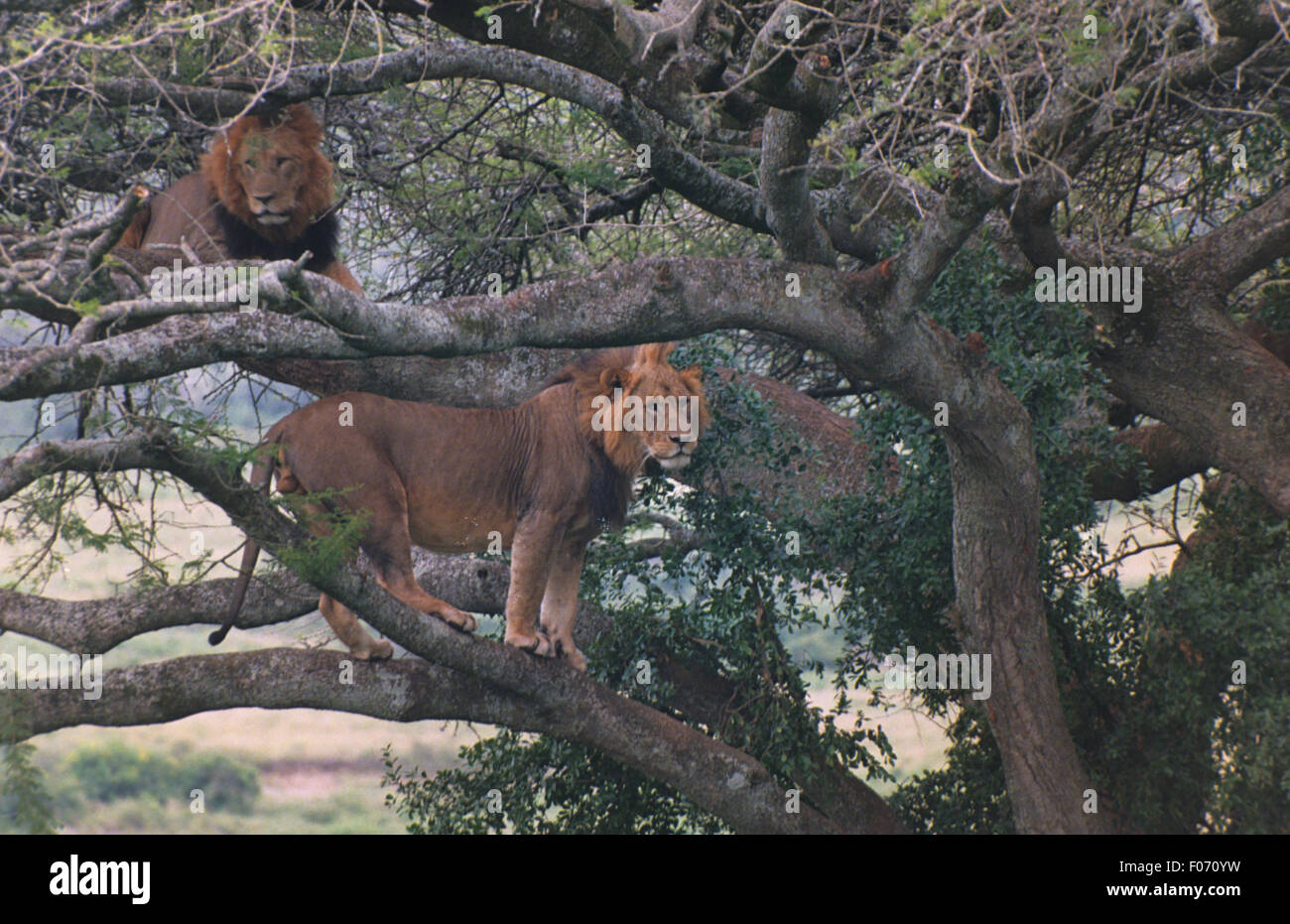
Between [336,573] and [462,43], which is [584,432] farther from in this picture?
[462,43]

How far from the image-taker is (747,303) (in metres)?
5.45

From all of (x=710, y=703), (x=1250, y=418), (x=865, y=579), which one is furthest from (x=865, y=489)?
(x=1250, y=418)

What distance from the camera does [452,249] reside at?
865 cm

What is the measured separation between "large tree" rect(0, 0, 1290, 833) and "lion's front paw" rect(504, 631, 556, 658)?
0.39ft

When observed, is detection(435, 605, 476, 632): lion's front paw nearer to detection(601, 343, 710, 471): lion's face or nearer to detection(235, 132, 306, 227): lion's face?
detection(601, 343, 710, 471): lion's face

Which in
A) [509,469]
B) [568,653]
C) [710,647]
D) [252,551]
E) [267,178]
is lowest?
[568,653]

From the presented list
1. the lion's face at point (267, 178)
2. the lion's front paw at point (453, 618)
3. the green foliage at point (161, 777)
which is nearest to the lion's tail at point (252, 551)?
the lion's front paw at point (453, 618)

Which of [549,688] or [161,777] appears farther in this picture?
[161,777]

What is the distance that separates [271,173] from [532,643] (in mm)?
2568

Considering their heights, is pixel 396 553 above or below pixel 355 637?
above

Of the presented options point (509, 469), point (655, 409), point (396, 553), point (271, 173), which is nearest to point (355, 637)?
point (396, 553)

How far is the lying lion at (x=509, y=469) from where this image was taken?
5.45 meters

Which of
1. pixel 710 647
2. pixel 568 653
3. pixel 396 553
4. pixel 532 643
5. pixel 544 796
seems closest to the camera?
pixel 396 553

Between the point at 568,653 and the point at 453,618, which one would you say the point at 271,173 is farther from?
the point at 568,653
